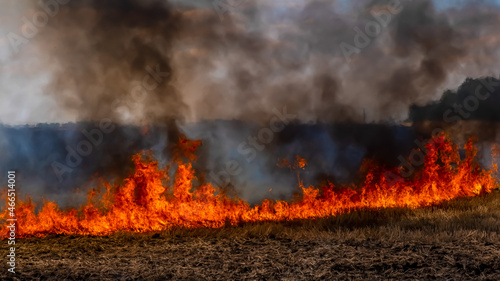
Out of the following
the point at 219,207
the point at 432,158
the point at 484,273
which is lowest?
the point at 484,273

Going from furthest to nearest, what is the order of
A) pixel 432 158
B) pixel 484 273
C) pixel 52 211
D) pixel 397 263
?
pixel 432 158 → pixel 52 211 → pixel 397 263 → pixel 484 273

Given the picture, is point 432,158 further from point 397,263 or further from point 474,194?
point 397,263

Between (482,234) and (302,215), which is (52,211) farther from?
(482,234)

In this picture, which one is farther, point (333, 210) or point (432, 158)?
point (432, 158)

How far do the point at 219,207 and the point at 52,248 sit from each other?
4.47 m

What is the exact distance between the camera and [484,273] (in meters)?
7.53

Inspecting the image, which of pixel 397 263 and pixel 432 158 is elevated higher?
pixel 432 158

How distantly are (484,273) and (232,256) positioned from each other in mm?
4188

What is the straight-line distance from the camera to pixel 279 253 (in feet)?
30.4

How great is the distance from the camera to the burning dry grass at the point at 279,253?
309 inches

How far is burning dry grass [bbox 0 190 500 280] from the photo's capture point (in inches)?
309

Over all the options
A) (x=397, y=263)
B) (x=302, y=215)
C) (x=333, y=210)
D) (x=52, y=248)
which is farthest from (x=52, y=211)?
(x=397, y=263)

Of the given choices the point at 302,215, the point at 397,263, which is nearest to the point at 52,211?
the point at 302,215

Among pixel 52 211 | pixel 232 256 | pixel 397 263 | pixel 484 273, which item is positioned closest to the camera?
pixel 484 273
